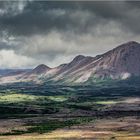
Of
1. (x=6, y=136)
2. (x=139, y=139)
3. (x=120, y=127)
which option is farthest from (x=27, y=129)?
(x=139, y=139)

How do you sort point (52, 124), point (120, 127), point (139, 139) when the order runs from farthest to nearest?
point (52, 124), point (120, 127), point (139, 139)

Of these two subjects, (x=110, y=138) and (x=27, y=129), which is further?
(x=27, y=129)

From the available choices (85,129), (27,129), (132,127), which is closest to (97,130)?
(85,129)

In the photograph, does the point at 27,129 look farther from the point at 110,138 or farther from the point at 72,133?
the point at 110,138

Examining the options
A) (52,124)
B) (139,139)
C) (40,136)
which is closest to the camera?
(139,139)

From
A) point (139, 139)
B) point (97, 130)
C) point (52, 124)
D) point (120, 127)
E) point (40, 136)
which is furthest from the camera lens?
point (52, 124)

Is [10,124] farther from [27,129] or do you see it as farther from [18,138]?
[18,138]

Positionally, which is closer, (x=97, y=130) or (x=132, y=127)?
(x=97, y=130)

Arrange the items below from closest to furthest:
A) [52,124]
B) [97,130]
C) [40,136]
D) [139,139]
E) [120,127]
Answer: [139,139], [40,136], [97,130], [120,127], [52,124]

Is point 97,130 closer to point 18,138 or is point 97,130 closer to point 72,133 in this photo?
point 72,133
